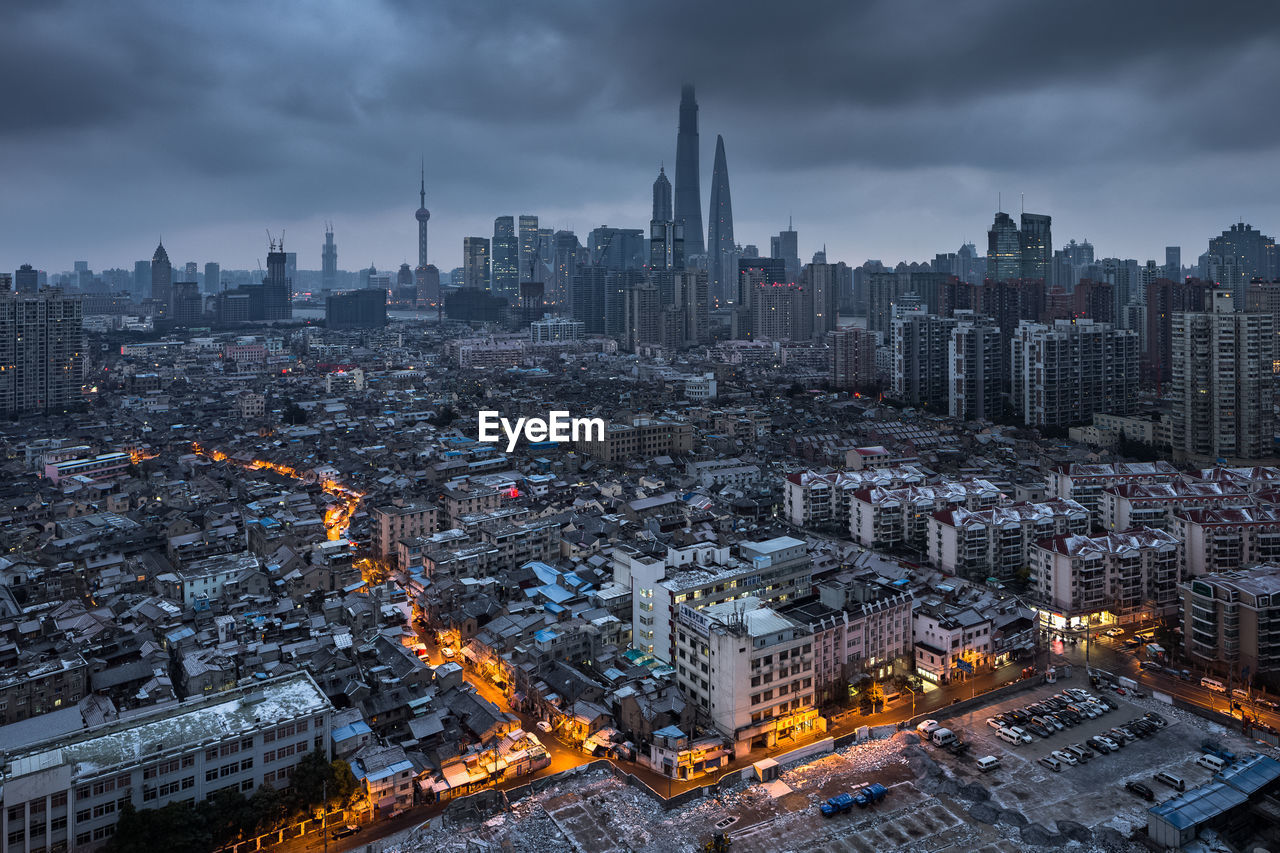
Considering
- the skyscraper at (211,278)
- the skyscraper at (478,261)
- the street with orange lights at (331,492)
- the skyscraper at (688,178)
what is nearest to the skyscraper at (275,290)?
the skyscraper at (478,261)

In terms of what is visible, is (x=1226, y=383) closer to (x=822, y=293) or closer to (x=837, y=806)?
(x=837, y=806)

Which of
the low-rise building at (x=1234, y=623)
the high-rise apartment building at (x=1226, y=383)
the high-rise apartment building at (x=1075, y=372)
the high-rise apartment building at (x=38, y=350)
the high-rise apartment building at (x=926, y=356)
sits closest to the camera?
the low-rise building at (x=1234, y=623)

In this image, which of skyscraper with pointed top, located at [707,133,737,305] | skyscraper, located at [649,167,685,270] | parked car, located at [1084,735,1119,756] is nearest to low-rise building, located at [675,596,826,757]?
parked car, located at [1084,735,1119,756]

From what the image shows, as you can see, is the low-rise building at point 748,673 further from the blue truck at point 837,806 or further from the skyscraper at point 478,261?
the skyscraper at point 478,261

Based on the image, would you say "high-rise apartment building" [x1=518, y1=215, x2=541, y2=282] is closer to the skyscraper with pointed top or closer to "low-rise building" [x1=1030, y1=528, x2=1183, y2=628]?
the skyscraper with pointed top

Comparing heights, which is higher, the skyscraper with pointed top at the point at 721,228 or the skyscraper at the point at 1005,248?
the skyscraper with pointed top at the point at 721,228

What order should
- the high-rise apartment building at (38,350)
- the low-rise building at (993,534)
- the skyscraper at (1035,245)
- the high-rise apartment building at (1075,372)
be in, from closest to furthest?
1. the low-rise building at (993,534)
2. the high-rise apartment building at (1075,372)
3. the high-rise apartment building at (38,350)
4. the skyscraper at (1035,245)

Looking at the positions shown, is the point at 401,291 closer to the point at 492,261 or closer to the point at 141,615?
the point at 492,261

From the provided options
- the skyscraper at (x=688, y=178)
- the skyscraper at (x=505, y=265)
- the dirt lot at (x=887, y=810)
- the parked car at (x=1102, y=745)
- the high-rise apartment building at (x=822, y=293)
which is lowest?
the dirt lot at (x=887, y=810)
